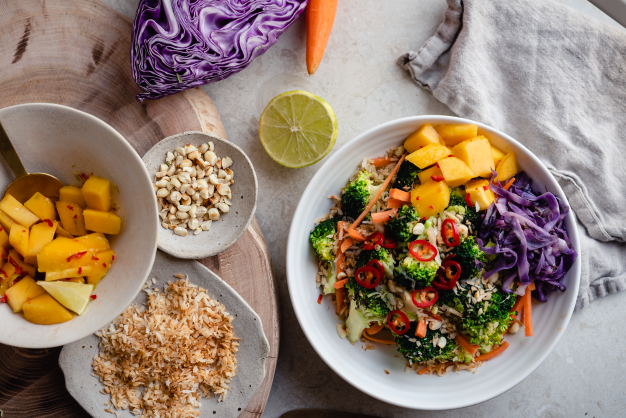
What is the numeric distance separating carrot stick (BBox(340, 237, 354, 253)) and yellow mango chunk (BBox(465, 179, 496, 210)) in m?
0.66

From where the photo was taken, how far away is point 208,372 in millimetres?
2209

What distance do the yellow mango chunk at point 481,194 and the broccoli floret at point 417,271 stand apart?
40cm

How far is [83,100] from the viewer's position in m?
2.27

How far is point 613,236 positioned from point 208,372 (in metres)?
2.49

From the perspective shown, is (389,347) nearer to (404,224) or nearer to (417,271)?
(417,271)

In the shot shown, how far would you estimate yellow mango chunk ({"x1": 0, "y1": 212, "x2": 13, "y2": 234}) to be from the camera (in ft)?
6.08

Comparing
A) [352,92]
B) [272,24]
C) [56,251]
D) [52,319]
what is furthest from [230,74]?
[52,319]

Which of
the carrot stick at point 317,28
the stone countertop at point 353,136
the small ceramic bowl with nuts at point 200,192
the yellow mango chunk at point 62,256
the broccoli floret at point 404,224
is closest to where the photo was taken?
the yellow mango chunk at point 62,256

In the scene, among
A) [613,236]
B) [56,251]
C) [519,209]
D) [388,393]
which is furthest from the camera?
[613,236]

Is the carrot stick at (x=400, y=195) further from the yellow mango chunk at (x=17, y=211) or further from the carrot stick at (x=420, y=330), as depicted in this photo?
the yellow mango chunk at (x=17, y=211)

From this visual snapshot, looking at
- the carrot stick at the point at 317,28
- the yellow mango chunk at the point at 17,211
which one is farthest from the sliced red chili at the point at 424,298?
the yellow mango chunk at the point at 17,211

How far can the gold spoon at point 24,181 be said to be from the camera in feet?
6.20

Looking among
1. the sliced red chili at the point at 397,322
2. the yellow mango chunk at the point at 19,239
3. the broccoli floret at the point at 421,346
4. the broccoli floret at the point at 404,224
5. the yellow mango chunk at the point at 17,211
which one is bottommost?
the broccoli floret at the point at 421,346

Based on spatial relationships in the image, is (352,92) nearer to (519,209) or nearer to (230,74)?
(230,74)
